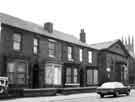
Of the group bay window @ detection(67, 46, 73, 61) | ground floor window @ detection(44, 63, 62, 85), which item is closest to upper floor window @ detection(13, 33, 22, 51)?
ground floor window @ detection(44, 63, 62, 85)

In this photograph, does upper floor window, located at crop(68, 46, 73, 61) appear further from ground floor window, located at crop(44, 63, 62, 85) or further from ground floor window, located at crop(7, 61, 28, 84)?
ground floor window, located at crop(7, 61, 28, 84)

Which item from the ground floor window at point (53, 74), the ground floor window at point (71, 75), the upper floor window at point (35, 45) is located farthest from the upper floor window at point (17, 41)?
the ground floor window at point (71, 75)

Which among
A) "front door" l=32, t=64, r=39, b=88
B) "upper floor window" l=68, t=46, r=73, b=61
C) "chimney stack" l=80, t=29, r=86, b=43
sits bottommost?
"front door" l=32, t=64, r=39, b=88

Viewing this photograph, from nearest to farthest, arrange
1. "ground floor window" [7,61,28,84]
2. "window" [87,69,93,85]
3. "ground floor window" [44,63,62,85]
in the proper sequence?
"ground floor window" [7,61,28,84]
"ground floor window" [44,63,62,85]
"window" [87,69,93,85]

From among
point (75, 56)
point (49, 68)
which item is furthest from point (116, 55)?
point (49, 68)

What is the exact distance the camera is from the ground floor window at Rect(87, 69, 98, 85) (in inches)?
1357

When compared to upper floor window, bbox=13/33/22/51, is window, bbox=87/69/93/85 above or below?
below

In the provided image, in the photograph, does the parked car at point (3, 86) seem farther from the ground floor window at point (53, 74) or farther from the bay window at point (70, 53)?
the bay window at point (70, 53)

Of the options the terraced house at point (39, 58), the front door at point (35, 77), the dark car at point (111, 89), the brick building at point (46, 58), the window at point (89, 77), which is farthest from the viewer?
the window at point (89, 77)

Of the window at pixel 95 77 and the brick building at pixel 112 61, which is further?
the brick building at pixel 112 61

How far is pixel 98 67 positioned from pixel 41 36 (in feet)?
46.8

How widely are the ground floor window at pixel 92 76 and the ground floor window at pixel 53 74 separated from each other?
6.89m

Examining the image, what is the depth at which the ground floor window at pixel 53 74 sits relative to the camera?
26972 mm

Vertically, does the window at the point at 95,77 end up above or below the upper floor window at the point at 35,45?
below
